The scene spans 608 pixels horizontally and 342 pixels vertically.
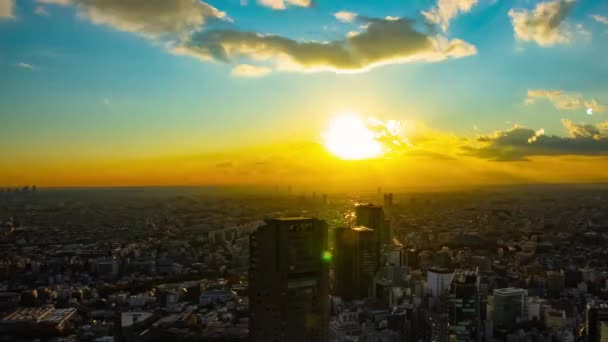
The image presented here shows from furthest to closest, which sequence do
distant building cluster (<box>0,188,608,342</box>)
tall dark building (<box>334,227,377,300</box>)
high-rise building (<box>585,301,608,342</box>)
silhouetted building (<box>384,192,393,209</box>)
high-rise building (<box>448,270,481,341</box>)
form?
silhouetted building (<box>384,192,393,209</box>) < tall dark building (<box>334,227,377,300</box>) < high-rise building (<box>448,270,481,341</box>) < high-rise building (<box>585,301,608,342</box>) < distant building cluster (<box>0,188,608,342</box>)

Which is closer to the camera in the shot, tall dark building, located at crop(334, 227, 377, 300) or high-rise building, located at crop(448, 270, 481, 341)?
high-rise building, located at crop(448, 270, 481, 341)

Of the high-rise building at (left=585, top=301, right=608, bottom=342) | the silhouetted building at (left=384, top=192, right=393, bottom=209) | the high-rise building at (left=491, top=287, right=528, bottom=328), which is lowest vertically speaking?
the high-rise building at (left=491, top=287, right=528, bottom=328)

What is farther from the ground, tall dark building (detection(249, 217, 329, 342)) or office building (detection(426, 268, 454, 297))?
tall dark building (detection(249, 217, 329, 342))

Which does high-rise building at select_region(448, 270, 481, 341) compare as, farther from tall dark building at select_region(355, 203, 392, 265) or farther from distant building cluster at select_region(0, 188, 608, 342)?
tall dark building at select_region(355, 203, 392, 265)

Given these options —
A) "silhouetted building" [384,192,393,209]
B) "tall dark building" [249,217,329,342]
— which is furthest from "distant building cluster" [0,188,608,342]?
"silhouetted building" [384,192,393,209]

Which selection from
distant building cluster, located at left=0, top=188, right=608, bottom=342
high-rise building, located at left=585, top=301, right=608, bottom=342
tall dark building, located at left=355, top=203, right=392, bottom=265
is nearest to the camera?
distant building cluster, located at left=0, top=188, right=608, bottom=342

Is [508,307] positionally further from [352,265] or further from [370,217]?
[370,217]
